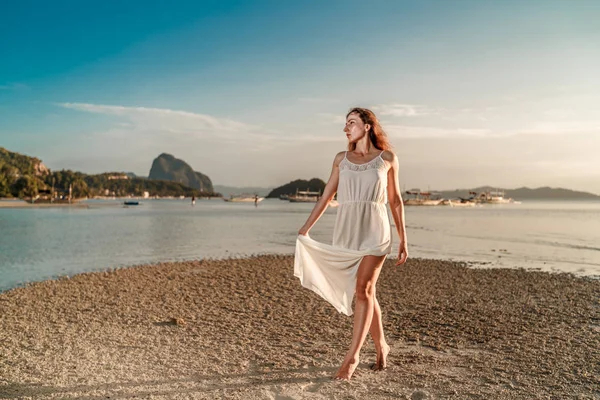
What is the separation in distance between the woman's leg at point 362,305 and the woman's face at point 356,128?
122 cm

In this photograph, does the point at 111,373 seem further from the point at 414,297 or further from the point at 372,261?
the point at 414,297

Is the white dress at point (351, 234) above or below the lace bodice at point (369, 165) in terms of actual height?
below

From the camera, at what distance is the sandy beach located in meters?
4.69

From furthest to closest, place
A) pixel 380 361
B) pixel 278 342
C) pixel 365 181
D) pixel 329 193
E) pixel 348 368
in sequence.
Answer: pixel 278 342 → pixel 380 361 → pixel 329 193 → pixel 348 368 → pixel 365 181

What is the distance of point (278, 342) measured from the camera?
21.1 ft

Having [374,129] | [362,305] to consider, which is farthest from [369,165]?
[362,305]

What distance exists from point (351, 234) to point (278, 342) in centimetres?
244

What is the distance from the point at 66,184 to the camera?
598 feet

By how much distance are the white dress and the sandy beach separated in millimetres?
1012

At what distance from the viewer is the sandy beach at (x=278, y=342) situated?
4691 mm

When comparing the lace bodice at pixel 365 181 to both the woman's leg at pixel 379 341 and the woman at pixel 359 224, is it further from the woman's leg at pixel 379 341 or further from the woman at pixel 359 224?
the woman's leg at pixel 379 341

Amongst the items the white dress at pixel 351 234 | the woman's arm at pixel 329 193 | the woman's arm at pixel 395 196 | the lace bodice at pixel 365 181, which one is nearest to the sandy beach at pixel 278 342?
the white dress at pixel 351 234

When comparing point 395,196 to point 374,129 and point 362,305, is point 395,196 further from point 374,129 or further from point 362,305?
point 362,305

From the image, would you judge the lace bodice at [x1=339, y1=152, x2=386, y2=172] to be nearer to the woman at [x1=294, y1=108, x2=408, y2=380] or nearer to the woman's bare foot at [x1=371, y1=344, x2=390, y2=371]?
the woman at [x1=294, y1=108, x2=408, y2=380]
